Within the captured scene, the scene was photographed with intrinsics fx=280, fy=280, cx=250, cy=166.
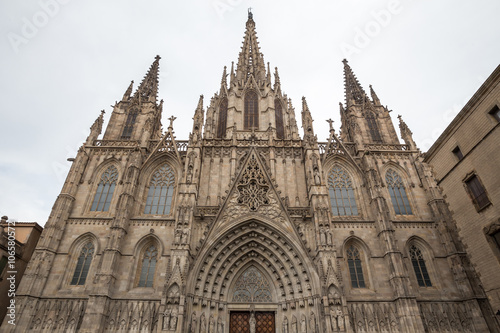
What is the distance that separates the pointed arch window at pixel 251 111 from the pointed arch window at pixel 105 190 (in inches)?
461

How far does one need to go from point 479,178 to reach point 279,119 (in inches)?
631

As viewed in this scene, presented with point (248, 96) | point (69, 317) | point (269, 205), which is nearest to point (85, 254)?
point (69, 317)

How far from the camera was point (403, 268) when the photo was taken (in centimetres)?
1662

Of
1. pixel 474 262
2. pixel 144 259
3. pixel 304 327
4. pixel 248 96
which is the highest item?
pixel 248 96

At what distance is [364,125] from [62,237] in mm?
25449

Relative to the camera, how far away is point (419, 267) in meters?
18.1

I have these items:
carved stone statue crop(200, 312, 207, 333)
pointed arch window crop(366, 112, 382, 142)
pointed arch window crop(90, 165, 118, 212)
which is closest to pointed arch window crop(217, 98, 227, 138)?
pointed arch window crop(90, 165, 118, 212)

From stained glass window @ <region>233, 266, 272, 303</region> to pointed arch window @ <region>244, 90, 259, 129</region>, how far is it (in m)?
12.7

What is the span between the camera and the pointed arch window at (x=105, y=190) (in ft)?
66.1

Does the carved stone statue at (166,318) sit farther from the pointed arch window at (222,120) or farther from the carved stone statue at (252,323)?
the pointed arch window at (222,120)

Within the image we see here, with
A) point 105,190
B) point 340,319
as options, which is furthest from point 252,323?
point 105,190

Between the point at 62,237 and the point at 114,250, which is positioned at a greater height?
the point at 62,237

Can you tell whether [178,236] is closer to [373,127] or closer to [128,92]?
[128,92]

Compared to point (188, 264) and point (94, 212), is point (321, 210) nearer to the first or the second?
point (188, 264)
